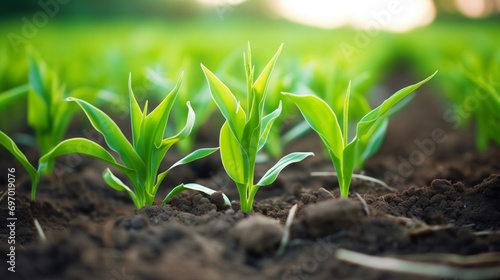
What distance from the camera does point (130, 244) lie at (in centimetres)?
97

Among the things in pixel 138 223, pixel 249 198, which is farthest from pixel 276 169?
pixel 138 223

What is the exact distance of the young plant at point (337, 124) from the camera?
4.17 feet

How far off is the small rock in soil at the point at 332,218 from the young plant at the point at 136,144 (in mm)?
431

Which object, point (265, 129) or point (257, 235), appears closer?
point (257, 235)

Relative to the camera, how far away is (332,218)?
1066mm

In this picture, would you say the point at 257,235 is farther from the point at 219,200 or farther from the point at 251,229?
the point at 219,200

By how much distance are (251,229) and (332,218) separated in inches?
9.3

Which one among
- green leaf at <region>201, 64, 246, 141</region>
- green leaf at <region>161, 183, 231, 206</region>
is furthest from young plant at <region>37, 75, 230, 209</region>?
green leaf at <region>201, 64, 246, 141</region>

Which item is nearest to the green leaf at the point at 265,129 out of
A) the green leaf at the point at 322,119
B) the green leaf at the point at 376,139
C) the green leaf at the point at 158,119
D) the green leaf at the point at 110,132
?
the green leaf at the point at 322,119

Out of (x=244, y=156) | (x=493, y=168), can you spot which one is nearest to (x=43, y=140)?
(x=244, y=156)

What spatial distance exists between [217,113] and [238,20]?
41.8 feet

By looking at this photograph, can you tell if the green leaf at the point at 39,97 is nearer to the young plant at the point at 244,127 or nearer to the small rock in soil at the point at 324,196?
the young plant at the point at 244,127

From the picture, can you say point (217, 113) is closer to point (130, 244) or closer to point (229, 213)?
point (229, 213)

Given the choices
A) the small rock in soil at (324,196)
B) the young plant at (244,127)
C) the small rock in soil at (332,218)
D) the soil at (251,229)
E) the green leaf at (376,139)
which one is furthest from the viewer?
the green leaf at (376,139)
